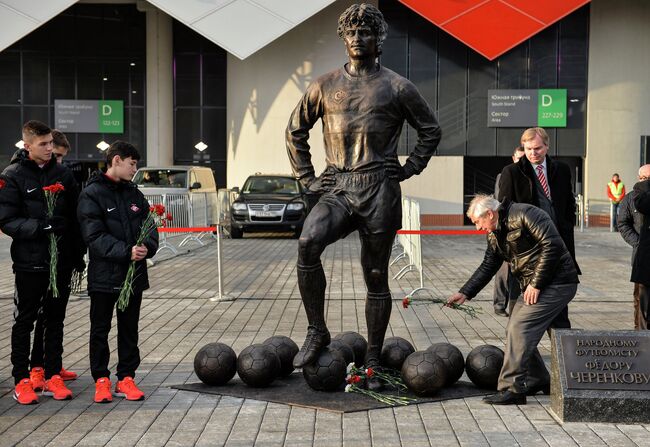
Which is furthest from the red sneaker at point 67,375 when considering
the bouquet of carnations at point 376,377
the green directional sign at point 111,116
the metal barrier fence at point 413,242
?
the green directional sign at point 111,116

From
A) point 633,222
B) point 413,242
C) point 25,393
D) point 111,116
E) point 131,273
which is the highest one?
point 111,116

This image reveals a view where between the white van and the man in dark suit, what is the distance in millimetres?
12040

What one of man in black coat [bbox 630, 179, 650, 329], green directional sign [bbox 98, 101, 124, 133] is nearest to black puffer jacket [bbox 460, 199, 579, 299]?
man in black coat [bbox 630, 179, 650, 329]

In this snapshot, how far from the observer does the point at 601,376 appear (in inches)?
234

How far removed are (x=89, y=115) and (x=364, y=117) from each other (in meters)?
32.3

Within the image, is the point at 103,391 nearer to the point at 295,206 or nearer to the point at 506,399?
the point at 506,399

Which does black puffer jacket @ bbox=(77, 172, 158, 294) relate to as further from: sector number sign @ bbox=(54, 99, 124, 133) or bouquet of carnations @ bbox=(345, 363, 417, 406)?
sector number sign @ bbox=(54, 99, 124, 133)

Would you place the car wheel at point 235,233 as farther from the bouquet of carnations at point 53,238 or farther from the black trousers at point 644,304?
the bouquet of carnations at point 53,238

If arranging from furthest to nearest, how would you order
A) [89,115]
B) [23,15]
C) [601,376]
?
[89,115] < [23,15] < [601,376]

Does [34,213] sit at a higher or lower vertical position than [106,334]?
higher

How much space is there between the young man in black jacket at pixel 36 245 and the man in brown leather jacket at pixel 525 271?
9.01 ft

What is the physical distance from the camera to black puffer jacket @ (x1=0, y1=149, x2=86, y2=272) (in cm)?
638

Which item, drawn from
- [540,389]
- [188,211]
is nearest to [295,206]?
[188,211]

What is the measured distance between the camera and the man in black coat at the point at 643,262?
26.7 ft
